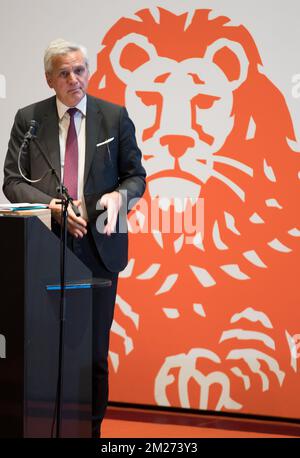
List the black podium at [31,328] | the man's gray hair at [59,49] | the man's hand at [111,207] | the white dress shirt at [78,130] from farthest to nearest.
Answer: the white dress shirt at [78,130], the man's gray hair at [59,49], the man's hand at [111,207], the black podium at [31,328]

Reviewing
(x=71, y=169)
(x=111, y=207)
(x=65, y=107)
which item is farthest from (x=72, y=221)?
(x=65, y=107)

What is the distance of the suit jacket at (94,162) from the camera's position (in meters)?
3.27

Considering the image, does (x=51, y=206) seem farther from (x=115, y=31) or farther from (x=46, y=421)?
(x=115, y=31)

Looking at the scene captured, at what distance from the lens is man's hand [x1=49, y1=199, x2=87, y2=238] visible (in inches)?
118

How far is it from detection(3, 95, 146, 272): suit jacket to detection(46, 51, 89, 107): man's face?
12cm

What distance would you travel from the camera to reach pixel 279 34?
13.8ft

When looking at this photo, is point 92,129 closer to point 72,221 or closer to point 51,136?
point 51,136

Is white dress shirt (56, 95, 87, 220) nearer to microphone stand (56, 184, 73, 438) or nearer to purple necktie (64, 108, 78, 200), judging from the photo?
purple necktie (64, 108, 78, 200)

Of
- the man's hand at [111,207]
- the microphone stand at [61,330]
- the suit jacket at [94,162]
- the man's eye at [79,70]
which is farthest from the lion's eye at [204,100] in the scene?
the microphone stand at [61,330]

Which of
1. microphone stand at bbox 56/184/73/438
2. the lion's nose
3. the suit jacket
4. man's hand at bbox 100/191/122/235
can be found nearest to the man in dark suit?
the suit jacket

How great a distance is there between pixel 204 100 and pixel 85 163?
128 cm

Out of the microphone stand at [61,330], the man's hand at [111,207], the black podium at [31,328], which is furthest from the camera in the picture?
the man's hand at [111,207]

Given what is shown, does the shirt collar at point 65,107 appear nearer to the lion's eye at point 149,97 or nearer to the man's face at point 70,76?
the man's face at point 70,76

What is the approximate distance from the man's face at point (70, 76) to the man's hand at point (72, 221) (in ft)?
1.59
